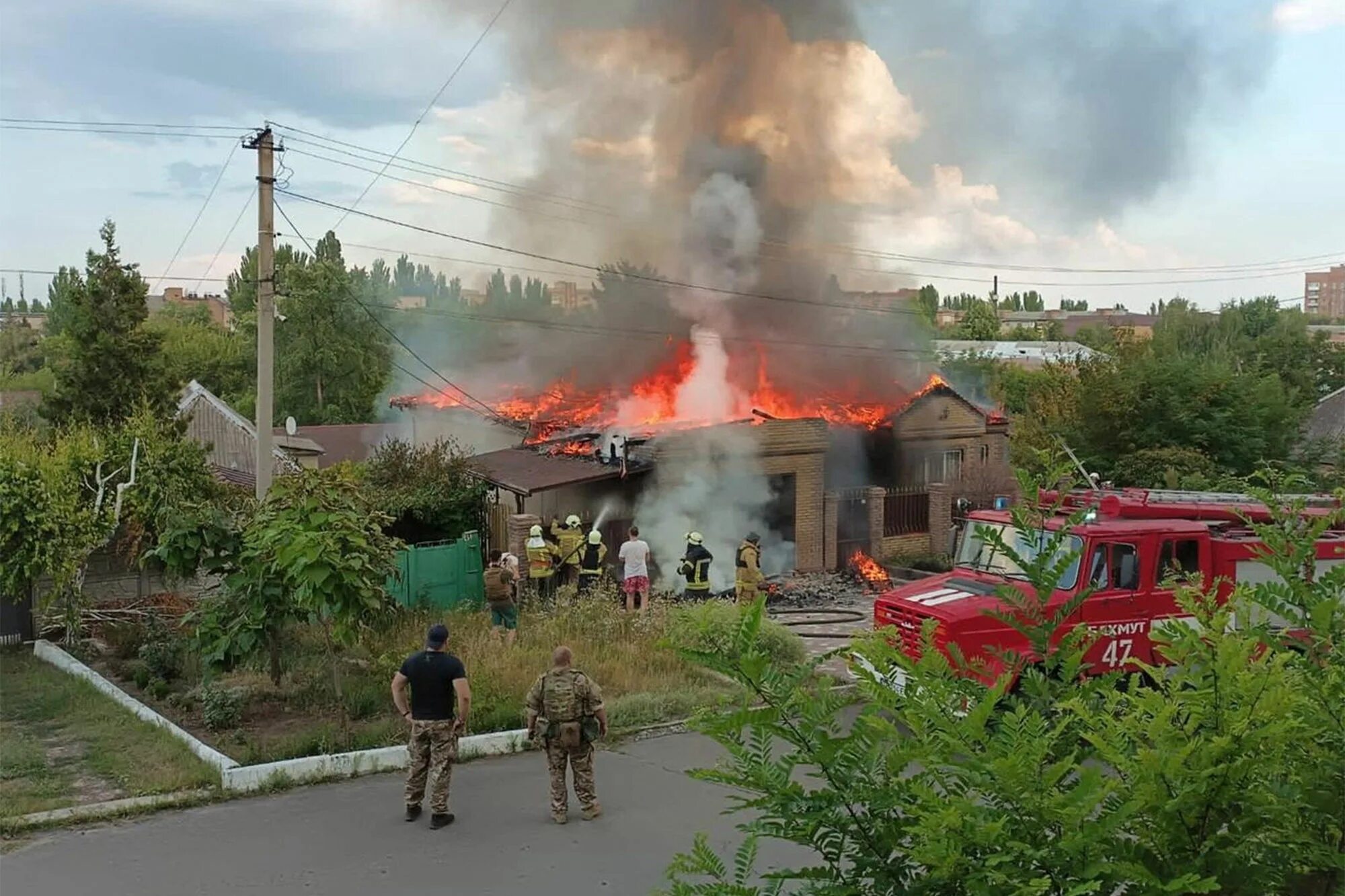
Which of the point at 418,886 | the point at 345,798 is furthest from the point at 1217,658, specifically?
the point at 345,798

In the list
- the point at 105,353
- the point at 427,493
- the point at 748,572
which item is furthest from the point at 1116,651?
the point at 105,353

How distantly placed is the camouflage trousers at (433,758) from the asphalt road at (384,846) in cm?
20

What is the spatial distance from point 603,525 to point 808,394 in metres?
7.64

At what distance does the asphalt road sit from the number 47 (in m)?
3.96

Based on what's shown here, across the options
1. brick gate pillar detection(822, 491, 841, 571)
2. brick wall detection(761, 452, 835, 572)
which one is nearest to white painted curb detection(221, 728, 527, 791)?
brick wall detection(761, 452, 835, 572)

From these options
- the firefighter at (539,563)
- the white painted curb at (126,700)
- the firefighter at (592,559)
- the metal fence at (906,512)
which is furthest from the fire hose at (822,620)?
the white painted curb at (126,700)

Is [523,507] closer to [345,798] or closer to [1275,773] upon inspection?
[345,798]

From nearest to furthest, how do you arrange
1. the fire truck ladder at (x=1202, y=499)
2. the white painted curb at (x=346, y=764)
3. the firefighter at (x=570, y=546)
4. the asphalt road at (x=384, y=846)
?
the asphalt road at (x=384, y=846) < the white painted curb at (x=346, y=764) < the fire truck ladder at (x=1202, y=499) < the firefighter at (x=570, y=546)

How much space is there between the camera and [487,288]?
3027 centimetres

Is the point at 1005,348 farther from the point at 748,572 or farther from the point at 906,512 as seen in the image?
the point at 748,572

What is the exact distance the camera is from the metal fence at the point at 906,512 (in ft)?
68.6

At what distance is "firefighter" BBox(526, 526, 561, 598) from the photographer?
49.0 feet

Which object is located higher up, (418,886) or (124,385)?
(124,385)

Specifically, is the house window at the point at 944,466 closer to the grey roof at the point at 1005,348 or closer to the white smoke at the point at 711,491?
the white smoke at the point at 711,491
